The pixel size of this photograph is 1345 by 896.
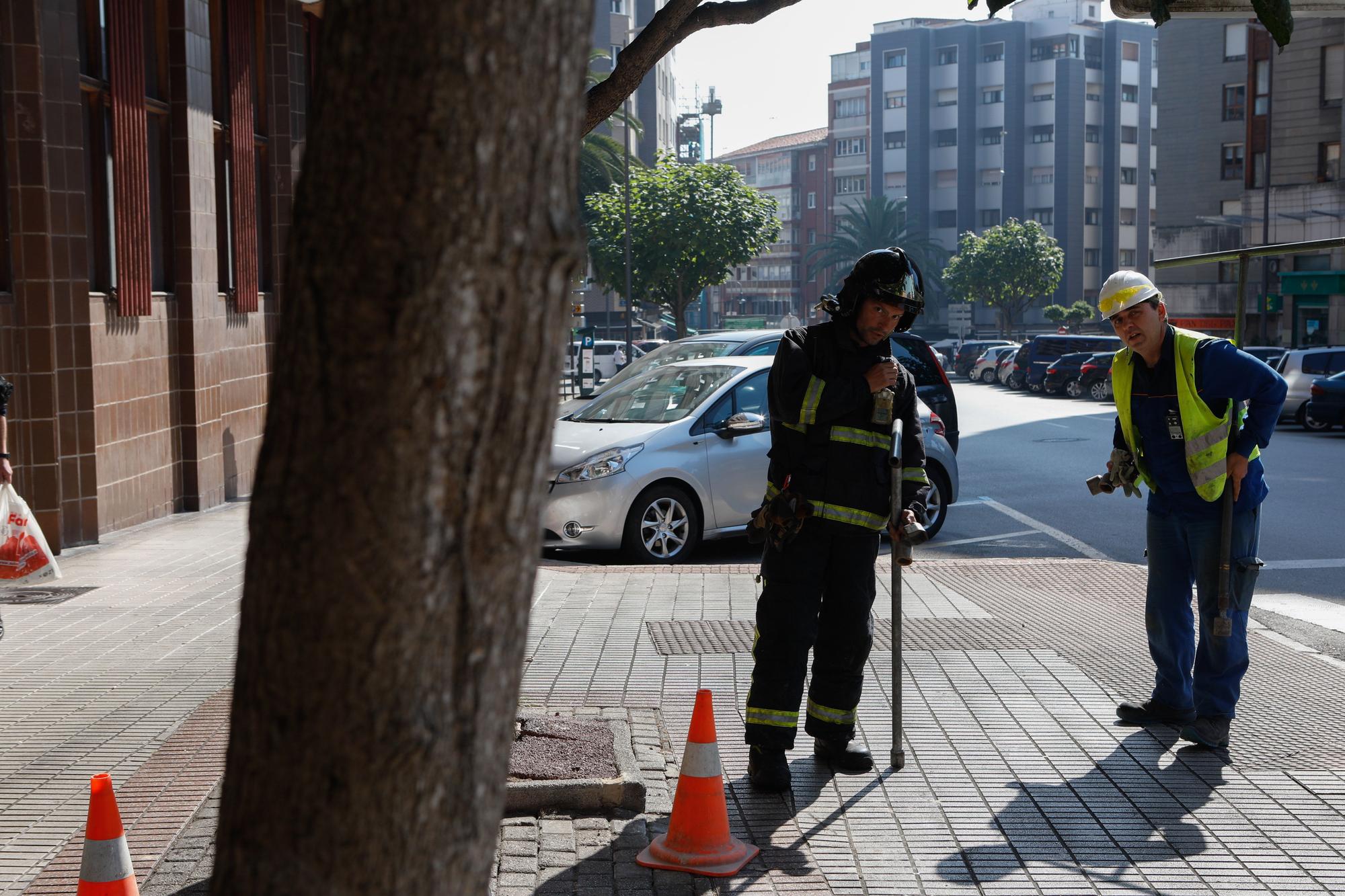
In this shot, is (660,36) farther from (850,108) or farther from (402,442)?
(850,108)

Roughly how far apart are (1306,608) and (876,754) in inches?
Answer: 188

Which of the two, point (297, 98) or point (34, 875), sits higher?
point (297, 98)

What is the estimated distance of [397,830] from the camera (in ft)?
5.38

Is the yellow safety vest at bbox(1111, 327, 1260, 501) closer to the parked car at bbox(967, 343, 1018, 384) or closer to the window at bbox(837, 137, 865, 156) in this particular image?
the parked car at bbox(967, 343, 1018, 384)

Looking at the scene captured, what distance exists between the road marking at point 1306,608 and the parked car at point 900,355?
165 inches

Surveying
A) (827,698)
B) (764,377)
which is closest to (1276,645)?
(827,698)

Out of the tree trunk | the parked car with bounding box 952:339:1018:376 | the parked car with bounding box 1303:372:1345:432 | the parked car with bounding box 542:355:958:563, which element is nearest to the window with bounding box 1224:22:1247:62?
the parked car with bounding box 952:339:1018:376

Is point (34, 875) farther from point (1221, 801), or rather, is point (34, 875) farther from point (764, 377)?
point (764, 377)

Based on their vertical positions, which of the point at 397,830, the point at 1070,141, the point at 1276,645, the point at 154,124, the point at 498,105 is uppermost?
the point at 1070,141

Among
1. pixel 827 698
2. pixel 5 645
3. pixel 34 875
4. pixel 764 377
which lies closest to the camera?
pixel 34 875

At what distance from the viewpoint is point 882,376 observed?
5.06 m

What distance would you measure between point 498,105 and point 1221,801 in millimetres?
4316

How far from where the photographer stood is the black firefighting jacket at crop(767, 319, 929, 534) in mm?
5086

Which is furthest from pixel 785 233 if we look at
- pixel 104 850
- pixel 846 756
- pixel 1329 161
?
pixel 104 850
